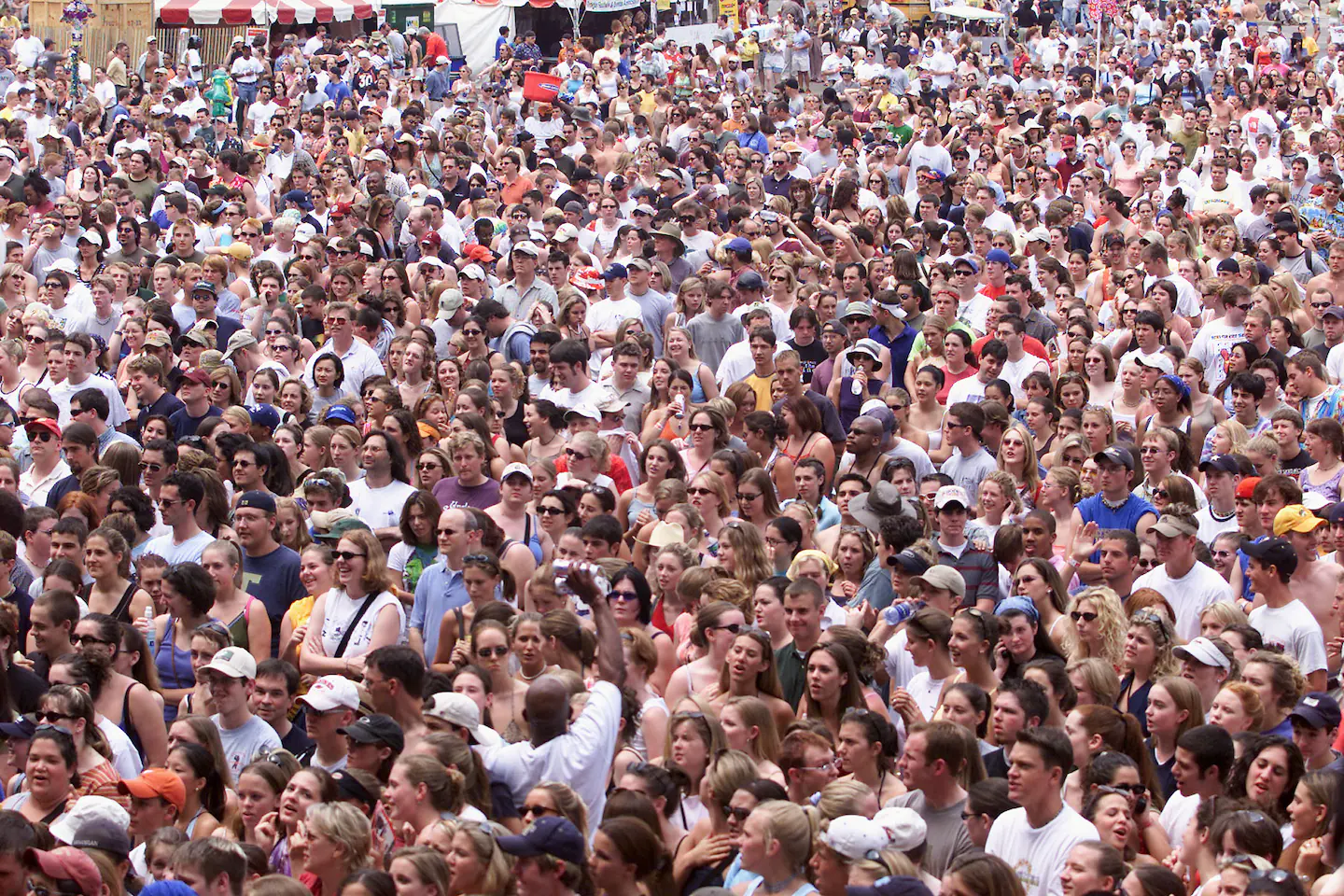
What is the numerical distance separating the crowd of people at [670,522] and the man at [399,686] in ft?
0.05

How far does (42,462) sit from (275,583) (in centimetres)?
213

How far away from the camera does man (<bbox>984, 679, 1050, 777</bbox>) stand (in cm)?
667

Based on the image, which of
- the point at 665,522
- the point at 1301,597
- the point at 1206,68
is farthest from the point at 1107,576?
the point at 1206,68

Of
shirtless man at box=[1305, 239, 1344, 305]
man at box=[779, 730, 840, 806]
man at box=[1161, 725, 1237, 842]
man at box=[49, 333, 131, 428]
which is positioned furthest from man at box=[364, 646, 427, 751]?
shirtless man at box=[1305, 239, 1344, 305]

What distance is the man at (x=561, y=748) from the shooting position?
20.8 feet

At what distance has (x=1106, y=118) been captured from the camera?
20719 millimetres

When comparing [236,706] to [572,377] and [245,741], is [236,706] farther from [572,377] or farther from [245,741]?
[572,377]

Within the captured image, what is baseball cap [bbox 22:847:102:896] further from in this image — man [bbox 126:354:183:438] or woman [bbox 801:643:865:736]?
man [bbox 126:354:183:438]

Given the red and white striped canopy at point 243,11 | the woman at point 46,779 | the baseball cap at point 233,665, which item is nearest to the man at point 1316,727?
the baseball cap at point 233,665

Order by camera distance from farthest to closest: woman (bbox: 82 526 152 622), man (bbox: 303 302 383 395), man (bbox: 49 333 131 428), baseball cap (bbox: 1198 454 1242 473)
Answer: man (bbox: 303 302 383 395)
man (bbox: 49 333 131 428)
baseball cap (bbox: 1198 454 1242 473)
woman (bbox: 82 526 152 622)

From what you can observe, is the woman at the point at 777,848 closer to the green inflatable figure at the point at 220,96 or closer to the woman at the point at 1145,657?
the woman at the point at 1145,657

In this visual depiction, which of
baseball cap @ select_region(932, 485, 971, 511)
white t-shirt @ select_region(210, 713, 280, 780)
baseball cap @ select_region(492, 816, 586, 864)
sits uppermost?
baseball cap @ select_region(492, 816, 586, 864)

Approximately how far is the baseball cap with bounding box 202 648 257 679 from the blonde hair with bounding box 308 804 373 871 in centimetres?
137

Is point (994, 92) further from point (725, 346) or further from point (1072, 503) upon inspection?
point (1072, 503)
